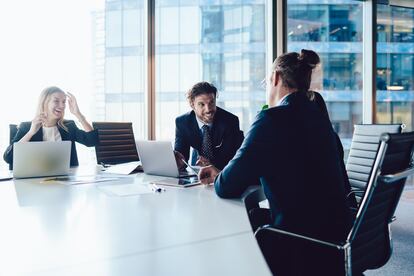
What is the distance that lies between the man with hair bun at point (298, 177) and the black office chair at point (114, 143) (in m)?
2.00

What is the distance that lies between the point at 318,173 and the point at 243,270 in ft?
2.16

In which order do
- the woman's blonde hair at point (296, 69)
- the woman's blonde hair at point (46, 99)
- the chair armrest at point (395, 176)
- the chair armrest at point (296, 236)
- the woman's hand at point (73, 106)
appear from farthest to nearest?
the woman's hand at point (73, 106), the woman's blonde hair at point (46, 99), the woman's blonde hair at point (296, 69), the chair armrest at point (296, 236), the chair armrest at point (395, 176)

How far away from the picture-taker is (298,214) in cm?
135

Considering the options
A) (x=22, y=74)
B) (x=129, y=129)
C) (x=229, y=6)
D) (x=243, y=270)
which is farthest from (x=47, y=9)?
(x=243, y=270)

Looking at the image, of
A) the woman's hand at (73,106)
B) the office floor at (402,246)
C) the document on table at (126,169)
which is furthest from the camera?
the woman's hand at (73,106)

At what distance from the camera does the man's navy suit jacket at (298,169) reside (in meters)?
1.33

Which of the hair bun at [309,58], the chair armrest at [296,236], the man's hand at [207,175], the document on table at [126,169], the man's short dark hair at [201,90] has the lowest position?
the chair armrest at [296,236]

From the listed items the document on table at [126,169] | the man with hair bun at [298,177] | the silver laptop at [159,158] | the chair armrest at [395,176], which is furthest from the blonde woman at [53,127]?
the chair armrest at [395,176]

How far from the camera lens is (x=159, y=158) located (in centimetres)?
201

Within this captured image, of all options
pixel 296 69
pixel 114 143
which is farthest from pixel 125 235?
pixel 114 143

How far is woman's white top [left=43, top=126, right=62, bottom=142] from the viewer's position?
2763 millimetres

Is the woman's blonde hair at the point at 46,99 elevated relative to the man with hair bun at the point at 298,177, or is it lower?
elevated

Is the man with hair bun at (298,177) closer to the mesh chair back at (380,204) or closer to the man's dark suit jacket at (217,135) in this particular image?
the mesh chair back at (380,204)

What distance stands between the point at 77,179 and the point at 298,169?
1193 millimetres
